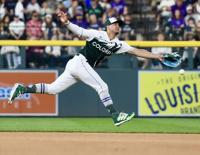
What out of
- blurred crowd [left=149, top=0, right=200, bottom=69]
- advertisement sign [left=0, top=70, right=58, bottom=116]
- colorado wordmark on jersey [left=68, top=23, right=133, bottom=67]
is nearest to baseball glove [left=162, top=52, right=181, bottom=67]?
colorado wordmark on jersey [left=68, top=23, right=133, bottom=67]

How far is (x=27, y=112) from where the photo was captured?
13.6m

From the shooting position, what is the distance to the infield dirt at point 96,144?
28.9ft

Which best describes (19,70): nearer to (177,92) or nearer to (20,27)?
(20,27)

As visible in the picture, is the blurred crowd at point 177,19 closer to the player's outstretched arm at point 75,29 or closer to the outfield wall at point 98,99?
the outfield wall at point 98,99

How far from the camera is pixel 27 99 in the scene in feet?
44.6

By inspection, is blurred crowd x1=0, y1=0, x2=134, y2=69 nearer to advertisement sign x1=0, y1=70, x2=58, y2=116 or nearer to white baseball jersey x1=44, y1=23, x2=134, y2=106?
advertisement sign x1=0, y1=70, x2=58, y2=116

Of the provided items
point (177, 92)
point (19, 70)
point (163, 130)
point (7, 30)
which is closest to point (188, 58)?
point (177, 92)

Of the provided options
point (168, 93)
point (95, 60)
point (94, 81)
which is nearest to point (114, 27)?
point (95, 60)

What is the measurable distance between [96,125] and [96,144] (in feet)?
9.05

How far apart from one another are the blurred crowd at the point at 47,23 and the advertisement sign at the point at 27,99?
20 centimetres

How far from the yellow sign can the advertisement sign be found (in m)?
2.00

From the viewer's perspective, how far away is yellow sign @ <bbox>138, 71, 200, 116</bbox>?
13711mm

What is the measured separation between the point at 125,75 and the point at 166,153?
513cm

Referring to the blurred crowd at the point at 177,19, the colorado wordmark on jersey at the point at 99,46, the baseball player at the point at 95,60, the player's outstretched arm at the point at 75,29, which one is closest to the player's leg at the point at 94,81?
the baseball player at the point at 95,60
